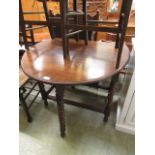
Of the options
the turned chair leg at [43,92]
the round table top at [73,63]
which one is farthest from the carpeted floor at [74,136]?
the round table top at [73,63]

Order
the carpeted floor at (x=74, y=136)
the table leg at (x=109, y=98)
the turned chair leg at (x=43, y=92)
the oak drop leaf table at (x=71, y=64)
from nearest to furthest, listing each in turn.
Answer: the oak drop leaf table at (x=71, y=64) → the table leg at (x=109, y=98) → the carpeted floor at (x=74, y=136) → the turned chair leg at (x=43, y=92)

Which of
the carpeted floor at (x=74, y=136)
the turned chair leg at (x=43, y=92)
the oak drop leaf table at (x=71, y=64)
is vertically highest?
the oak drop leaf table at (x=71, y=64)

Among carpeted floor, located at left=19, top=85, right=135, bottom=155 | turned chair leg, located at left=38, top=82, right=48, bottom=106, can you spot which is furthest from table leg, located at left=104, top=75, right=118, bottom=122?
turned chair leg, located at left=38, top=82, right=48, bottom=106

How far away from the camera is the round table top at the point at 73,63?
953 millimetres

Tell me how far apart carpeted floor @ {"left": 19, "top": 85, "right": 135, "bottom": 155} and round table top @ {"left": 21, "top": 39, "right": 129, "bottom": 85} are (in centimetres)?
79

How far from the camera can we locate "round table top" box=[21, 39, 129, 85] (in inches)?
37.5

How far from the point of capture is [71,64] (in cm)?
109

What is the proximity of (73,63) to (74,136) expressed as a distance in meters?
0.81

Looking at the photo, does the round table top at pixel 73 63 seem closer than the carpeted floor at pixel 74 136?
Yes

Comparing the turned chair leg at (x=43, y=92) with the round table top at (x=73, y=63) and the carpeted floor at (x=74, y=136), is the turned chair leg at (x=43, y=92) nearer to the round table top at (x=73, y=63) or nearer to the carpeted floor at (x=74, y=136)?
the carpeted floor at (x=74, y=136)

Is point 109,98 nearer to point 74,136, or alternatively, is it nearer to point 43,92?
point 74,136
